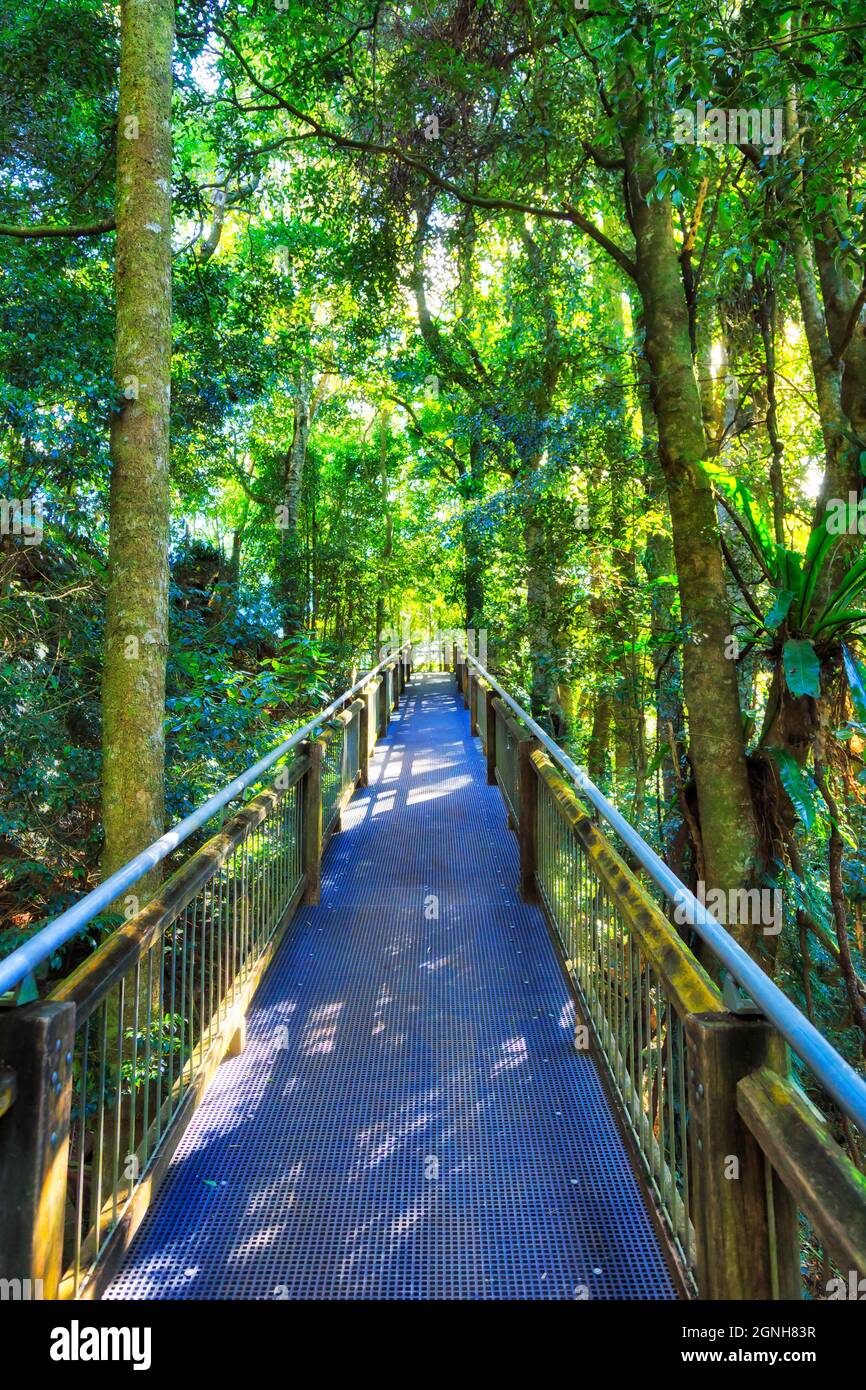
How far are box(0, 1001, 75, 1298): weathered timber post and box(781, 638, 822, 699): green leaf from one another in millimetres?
3870

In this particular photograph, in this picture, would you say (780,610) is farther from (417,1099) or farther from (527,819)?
(417,1099)

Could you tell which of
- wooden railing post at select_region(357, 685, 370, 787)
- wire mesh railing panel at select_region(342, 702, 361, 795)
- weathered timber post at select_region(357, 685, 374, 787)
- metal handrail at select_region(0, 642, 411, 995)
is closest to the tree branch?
metal handrail at select_region(0, 642, 411, 995)

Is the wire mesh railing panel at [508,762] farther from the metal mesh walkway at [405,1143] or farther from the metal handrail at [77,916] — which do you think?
the metal handrail at [77,916]

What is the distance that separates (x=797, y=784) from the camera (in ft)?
14.6

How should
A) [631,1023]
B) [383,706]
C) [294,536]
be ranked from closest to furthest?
[631,1023] < [383,706] < [294,536]

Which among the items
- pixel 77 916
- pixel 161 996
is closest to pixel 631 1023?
pixel 161 996

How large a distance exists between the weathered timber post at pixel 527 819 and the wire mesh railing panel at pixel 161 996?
1535 millimetres

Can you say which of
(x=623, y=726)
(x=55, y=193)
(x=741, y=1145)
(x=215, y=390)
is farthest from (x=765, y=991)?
(x=623, y=726)

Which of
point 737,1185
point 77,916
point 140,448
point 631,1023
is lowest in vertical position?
point 631,1023

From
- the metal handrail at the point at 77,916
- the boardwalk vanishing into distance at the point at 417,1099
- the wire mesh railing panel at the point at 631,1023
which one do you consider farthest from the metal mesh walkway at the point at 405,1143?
the metal handrail at the point at 77,916

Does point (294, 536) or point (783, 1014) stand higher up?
point (294, 536)

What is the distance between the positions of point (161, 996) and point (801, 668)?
11.8 ft

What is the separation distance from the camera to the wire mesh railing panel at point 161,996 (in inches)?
81.0
